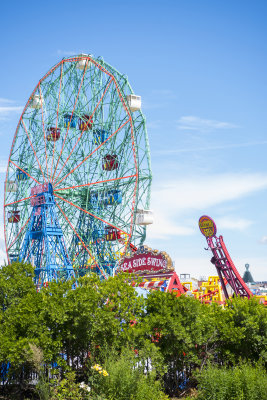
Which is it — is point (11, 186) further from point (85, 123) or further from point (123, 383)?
point (123, 383)

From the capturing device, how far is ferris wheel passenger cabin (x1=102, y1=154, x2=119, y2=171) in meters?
43.7

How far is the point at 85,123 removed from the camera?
149 feet

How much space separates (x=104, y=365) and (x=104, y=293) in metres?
3.32

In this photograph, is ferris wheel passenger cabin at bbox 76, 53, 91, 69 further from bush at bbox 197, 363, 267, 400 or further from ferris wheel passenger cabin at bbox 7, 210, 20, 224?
bush at bbox 197, 363, 267, 400

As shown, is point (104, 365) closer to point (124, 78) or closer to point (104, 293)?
point (104, 293)

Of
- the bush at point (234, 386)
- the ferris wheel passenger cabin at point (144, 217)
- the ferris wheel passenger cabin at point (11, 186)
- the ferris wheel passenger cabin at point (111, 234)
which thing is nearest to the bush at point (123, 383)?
the bush at point (234, 386)

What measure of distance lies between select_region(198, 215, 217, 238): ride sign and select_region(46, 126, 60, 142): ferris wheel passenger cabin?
14379mm

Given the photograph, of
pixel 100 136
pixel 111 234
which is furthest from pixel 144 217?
pixel 100 136

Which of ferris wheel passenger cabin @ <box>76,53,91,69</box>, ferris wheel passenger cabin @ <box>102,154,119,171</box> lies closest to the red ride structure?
ferris wheel passenger cabin @ <box>102,154,119,171</box>

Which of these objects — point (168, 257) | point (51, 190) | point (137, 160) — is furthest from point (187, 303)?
point (51, 190)

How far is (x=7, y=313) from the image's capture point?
2288 centimetres

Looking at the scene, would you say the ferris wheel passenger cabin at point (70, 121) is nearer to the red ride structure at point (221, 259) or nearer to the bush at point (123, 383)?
the red ride structure at point (221, 259)

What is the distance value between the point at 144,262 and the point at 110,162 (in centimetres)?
1400

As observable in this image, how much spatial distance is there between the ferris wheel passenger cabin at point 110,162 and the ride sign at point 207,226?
780cm
